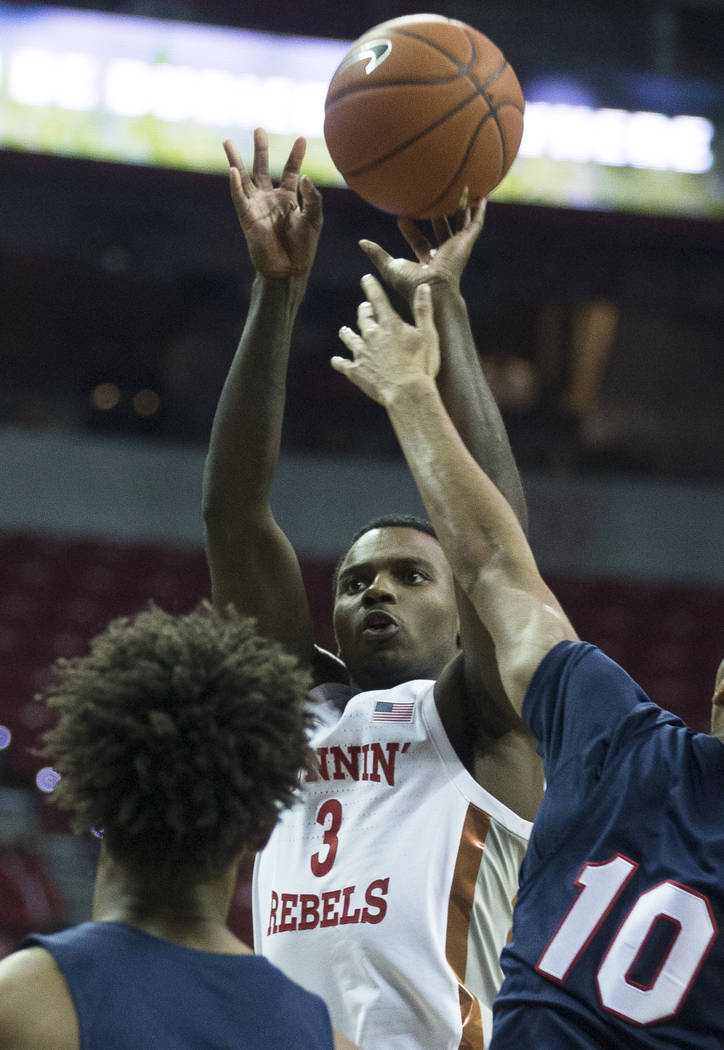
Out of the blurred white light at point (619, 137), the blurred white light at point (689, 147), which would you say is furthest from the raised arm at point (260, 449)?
the blurred white light at point (689, 147)

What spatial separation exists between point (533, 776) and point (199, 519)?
8880mm

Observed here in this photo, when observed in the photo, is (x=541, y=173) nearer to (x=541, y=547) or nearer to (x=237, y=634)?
(x=541, y=547)

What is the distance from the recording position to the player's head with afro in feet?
5.90

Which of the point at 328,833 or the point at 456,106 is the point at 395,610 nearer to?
the point at 328,833

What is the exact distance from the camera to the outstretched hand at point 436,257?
3.14 metres

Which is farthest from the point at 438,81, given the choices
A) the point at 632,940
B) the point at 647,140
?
the point at 647,140

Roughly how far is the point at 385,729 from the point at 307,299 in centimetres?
1082

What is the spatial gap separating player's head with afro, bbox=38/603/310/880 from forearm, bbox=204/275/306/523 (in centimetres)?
143

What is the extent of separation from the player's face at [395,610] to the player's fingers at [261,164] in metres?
0.98

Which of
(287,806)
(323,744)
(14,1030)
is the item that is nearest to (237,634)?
(287,806)

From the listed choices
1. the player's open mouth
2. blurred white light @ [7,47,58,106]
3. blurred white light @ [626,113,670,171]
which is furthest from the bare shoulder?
blurred white light @ [626,113,670,171]

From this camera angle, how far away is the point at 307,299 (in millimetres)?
13570

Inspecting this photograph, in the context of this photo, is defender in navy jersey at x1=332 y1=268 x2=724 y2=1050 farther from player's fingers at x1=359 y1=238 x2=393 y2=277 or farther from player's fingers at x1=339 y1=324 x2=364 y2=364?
player's fingers at x1=359 y1=238 x2=393 y2=277

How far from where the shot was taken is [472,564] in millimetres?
2535
